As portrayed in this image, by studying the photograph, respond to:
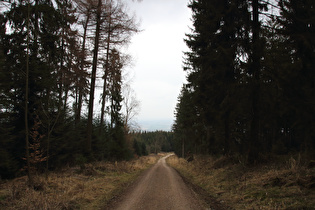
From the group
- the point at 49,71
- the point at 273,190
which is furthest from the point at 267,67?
the point at 49,71

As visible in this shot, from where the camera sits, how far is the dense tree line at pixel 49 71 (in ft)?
29.2

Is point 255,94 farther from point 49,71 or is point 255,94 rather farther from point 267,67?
point 49,71

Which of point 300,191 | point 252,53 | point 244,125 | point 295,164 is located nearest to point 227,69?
point 252,53

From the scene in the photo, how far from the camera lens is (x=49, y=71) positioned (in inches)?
440

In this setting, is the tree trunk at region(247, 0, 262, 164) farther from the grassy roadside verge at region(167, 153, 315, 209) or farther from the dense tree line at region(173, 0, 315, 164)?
the grassy roadside verge at region(167, 153, 315, 209)

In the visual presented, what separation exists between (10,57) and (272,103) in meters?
13.7

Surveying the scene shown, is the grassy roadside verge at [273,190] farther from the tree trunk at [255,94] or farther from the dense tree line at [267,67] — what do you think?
the dense tree line at [267,67]

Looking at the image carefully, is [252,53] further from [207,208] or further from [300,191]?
[207,208]

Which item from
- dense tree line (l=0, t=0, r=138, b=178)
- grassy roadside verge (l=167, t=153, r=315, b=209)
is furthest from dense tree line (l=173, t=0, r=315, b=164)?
dense tree line (l=0, t=0, r=138, b=178)

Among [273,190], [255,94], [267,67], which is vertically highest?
[267,67]

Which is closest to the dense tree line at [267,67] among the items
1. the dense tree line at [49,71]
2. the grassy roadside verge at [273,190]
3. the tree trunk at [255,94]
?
the tree trunk at [255,94]

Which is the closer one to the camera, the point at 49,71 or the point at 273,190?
the point at 273,190

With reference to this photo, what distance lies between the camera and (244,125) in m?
18.2

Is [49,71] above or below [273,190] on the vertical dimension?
above
